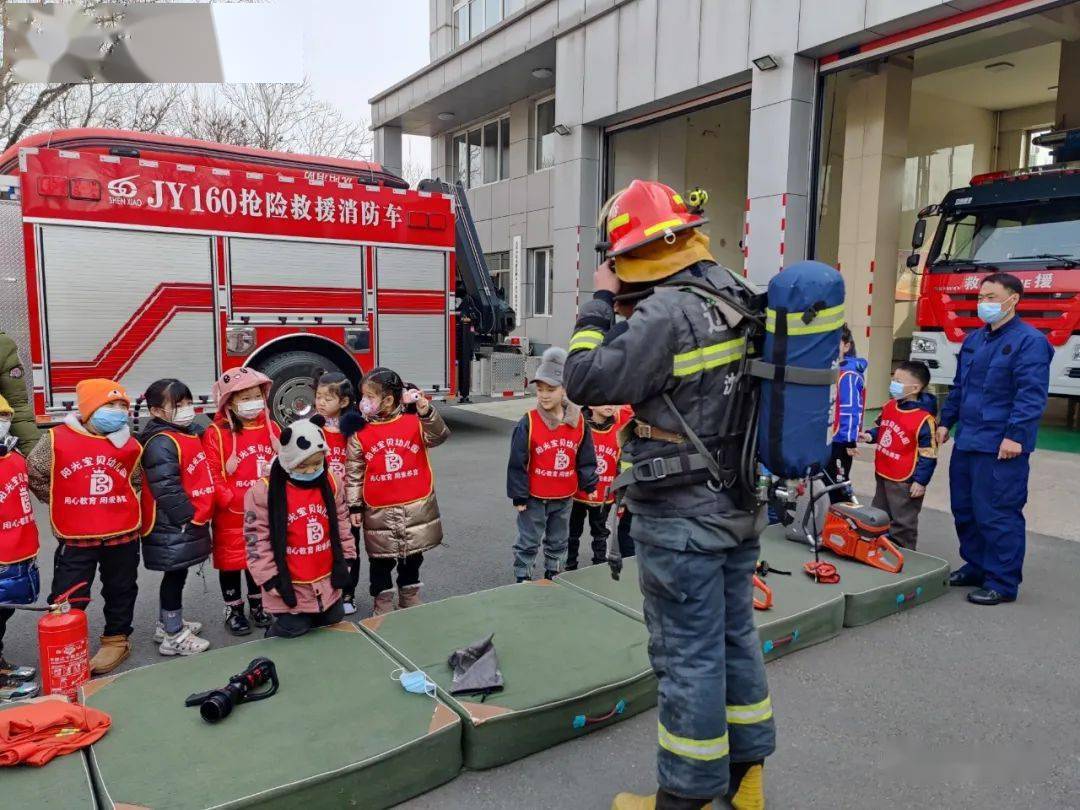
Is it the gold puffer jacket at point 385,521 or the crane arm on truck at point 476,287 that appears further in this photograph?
the crane arm on truck at point 476,287

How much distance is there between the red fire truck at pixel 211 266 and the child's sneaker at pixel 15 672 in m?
4.32

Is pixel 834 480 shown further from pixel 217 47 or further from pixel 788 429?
pixel 217 47

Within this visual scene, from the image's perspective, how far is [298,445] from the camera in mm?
3447

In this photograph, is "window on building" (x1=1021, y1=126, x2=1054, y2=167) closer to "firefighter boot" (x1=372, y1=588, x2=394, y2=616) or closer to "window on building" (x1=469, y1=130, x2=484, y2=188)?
"window on building" (x1=469, y1=130, x2=484, y2=188)

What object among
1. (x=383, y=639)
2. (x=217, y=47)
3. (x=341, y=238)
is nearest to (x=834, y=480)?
(x=383, y=639)

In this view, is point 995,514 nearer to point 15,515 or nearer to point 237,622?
point 237,622

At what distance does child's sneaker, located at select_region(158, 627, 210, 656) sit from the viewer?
152 inches

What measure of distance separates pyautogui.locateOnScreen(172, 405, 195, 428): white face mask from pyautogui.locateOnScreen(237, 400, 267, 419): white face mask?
0.81 ft

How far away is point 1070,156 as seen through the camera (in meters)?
10.3

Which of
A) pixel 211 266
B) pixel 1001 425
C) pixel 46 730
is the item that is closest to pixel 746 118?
pixel 211 266

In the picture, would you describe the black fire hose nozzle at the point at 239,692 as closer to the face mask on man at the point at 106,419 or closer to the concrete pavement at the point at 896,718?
the concrete pavement at the point at 896,718

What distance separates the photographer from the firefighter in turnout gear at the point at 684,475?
229 centimetres

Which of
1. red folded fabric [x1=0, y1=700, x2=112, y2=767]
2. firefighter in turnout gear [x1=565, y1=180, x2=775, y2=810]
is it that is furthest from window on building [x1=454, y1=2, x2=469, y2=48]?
red folded fabric [x1=0, y1=700, x2=112, y2=767]

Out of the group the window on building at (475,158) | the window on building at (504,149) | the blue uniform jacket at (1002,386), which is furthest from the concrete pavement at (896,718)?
the window on building at (475,158)
